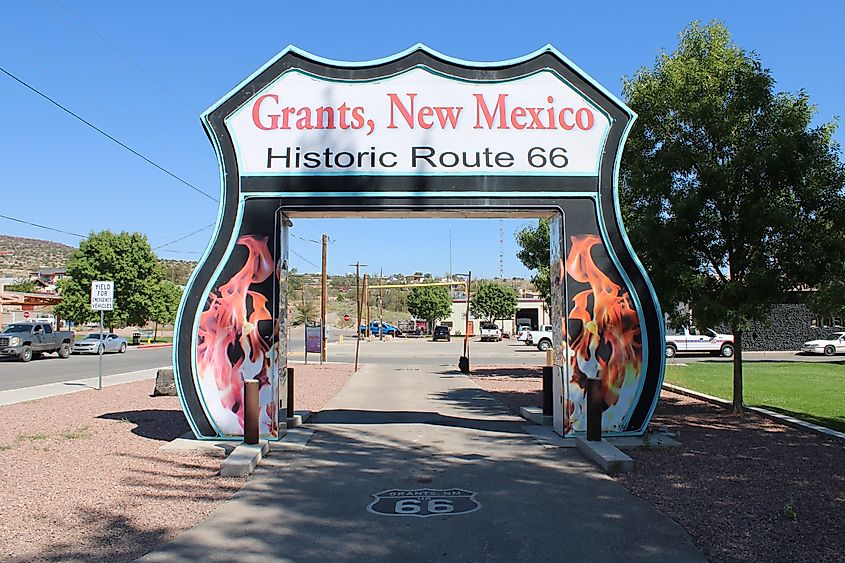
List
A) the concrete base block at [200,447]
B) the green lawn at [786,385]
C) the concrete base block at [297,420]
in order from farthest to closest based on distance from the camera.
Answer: the green lawn at [786,385]
the concrete base block at [297,420]
the concrete base block at [200,447]

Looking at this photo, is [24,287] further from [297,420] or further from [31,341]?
[297,420]

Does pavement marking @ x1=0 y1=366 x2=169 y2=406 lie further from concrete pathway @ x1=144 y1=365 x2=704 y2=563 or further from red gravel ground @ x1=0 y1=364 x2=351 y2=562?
concrete pathway @ x1=144 y1=365 x2=704 y2=563

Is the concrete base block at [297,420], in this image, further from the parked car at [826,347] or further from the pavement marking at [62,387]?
the parked car at [826,347]

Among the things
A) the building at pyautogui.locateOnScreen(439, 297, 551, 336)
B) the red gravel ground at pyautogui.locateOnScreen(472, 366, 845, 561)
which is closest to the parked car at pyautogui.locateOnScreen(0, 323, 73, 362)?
the red gravel ground at pyautogui.locateOnScreen(472, 366, 845, 561)

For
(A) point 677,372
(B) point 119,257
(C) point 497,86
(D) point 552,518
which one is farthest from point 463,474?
(B) point 119,257

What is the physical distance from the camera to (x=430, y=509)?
687 centimetres

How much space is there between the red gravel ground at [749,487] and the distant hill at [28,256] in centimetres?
12222

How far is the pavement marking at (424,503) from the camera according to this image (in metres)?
6.78

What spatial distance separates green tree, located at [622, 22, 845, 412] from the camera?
40.1ft

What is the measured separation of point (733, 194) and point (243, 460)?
30.8 feet

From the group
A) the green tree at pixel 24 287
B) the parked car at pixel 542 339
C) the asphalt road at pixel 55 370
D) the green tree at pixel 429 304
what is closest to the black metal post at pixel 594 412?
the asphalt road at pixel 55 370

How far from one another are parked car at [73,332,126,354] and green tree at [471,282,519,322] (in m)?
50.7

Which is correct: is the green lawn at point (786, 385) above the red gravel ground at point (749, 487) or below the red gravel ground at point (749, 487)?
above

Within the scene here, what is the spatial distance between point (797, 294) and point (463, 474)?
27.1 ft
